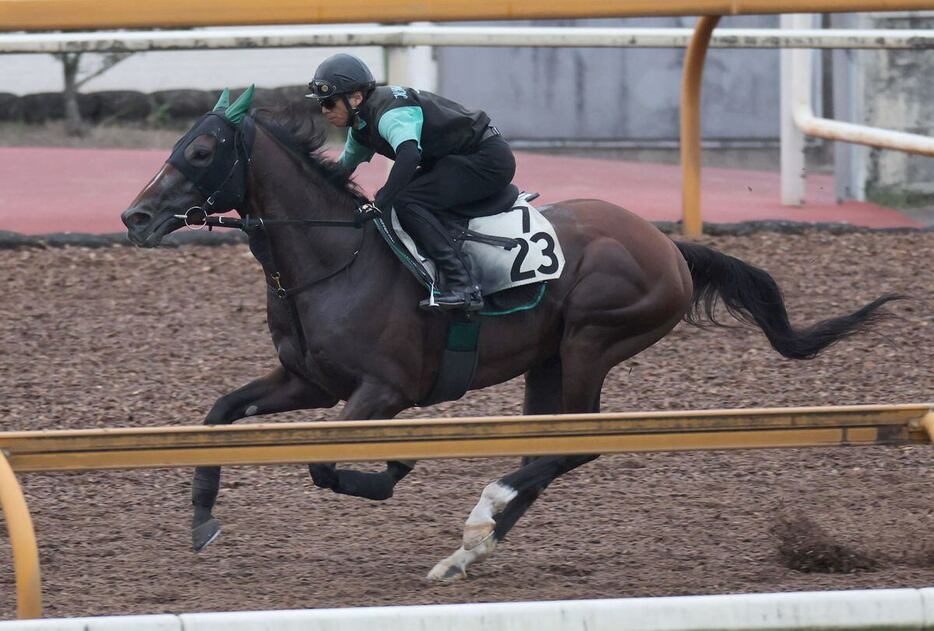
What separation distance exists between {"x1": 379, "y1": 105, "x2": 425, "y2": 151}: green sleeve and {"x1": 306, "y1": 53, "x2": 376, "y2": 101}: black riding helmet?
0.14 metres

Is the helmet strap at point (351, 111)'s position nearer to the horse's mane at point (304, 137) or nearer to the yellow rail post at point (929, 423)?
the horse's mane at point (304, 137)

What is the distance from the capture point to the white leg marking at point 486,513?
4.92 m

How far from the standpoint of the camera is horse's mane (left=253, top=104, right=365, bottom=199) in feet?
16.9

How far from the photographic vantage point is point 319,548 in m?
5.16

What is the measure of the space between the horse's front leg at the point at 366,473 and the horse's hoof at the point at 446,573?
0.29 metres

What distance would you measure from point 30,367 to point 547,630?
425 cm

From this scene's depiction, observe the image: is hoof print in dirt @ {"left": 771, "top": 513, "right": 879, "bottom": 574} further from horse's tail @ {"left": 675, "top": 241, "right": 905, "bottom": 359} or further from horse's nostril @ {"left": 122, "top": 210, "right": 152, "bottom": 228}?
horse's nostril @ {"left": 122, "top": 210, "right": 152, "bottom": 228}

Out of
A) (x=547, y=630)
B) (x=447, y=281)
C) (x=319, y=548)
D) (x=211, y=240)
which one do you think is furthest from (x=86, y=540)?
(x=211, y=240)

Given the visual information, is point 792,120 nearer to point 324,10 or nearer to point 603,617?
point 324,10

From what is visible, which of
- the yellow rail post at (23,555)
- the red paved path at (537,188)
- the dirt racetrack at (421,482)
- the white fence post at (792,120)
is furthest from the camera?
the white fence post at (792,120)

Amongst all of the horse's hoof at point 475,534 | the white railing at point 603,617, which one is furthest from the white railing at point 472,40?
the white railing at point 603,617

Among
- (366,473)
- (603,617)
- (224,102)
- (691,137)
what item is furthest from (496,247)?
(691,137)

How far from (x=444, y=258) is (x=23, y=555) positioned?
183 cm

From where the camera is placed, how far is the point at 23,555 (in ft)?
12.1
